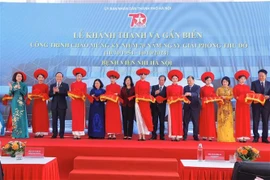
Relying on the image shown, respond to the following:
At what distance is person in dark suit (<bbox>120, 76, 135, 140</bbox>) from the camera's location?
18.3ft

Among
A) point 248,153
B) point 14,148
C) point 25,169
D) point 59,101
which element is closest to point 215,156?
point 248,153

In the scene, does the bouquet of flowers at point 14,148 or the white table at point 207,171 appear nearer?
the white table at point 207,171

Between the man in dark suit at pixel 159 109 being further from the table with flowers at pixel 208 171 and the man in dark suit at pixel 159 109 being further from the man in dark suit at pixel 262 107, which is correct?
the table with flowers at pixel 208 171

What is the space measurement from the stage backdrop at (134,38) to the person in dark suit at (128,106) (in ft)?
3.20

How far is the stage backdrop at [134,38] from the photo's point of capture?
647 centimetres

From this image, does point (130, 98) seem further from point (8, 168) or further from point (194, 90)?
point (8, 168)

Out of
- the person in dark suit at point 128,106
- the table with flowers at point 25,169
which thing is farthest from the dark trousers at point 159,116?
the table with flowers at point 25,169

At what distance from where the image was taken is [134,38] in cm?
661

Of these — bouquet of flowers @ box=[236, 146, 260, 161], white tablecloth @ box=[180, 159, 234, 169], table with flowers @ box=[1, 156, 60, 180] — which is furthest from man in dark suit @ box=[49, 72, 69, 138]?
bouquet of flowers @ box=[236, 146, 260, 161]

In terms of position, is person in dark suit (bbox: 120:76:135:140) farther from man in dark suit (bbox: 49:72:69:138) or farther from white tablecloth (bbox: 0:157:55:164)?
white tablecloth (bbox: 0:157:55:164)

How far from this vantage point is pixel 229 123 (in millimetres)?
5418

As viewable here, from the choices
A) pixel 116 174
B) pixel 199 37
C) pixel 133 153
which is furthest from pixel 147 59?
pixel 116 174

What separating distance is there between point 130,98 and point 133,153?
114 cm

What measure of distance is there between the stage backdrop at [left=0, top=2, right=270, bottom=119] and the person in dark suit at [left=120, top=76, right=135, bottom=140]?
0.97 meters
